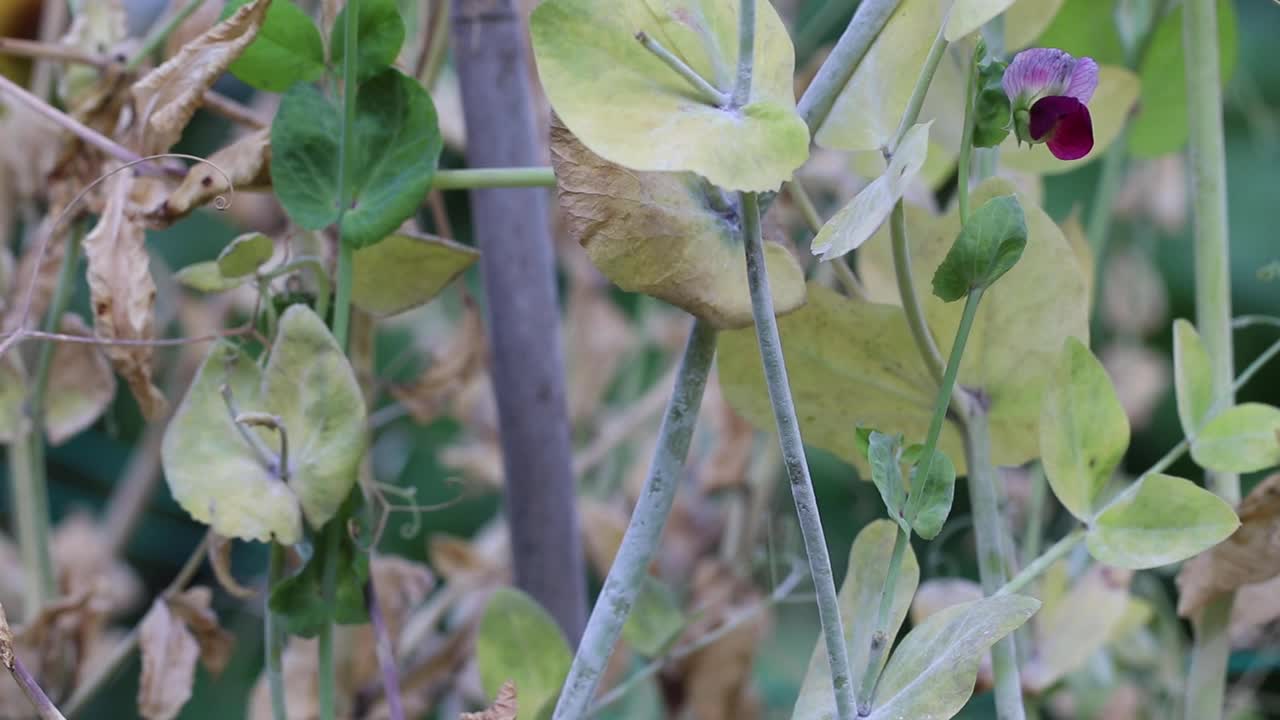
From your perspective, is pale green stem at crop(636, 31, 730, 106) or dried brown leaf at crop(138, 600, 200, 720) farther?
dried brown leaf at crop(138, 600, 200, 720)

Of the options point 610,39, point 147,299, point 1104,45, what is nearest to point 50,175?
point 147,299

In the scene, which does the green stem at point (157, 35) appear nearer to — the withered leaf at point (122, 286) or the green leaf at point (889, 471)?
the withered leaf at point (122, 286)

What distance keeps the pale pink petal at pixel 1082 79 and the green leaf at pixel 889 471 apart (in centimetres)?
7

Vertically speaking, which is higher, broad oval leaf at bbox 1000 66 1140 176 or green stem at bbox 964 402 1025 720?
broad oval leaf at bbox 1000 66 1140 176

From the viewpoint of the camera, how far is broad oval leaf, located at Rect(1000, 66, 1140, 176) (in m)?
0.30

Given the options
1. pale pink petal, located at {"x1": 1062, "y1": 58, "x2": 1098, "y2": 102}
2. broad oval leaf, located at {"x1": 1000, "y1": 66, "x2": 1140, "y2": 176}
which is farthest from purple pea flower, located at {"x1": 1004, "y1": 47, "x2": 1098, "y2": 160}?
broad oval leaf, located at {"x1": 1000, "y1": 66, "x2": 1140, "y2": 176}

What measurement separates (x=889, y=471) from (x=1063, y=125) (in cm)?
7

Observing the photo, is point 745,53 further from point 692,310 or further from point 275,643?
point 275,643

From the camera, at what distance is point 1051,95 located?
0.20m

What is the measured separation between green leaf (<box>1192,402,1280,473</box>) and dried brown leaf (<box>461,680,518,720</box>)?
0.54ft

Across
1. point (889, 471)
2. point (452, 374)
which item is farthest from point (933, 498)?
point (452, 374)

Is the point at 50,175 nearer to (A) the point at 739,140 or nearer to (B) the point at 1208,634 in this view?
(A) the point at 739,140

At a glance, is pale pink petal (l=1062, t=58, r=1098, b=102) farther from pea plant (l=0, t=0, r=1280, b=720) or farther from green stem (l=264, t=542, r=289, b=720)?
green stem (l=264, t=542, r=289, b=720)

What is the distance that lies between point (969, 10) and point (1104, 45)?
0.21 metres
